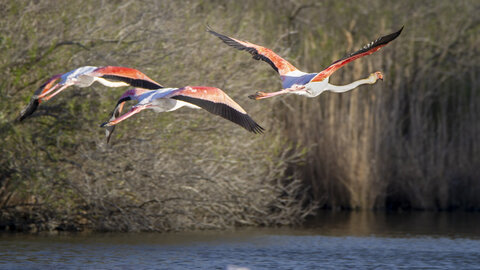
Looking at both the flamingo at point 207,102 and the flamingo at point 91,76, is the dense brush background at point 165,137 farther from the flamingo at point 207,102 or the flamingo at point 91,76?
the flamingo at point 207,102

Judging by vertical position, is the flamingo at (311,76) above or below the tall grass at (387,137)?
below

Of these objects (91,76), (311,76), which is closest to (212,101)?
(311,76)

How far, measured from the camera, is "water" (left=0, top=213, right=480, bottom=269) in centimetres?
1255

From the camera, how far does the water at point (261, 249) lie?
494 inches

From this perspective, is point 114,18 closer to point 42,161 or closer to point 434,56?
point 42,161

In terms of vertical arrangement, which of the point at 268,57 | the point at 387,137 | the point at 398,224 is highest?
the point at 387,137

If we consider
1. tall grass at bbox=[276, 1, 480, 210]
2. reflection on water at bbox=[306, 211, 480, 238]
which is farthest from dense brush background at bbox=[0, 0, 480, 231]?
reflection on water at bbox=[306, 211, 480, 238]

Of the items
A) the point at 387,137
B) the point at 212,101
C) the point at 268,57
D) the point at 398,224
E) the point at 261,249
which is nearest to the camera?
the point at 212,101

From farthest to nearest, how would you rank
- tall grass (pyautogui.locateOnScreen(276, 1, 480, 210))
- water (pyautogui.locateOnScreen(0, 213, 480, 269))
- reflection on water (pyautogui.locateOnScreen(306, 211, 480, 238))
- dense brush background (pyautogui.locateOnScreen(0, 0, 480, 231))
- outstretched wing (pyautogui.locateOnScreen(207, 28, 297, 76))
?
tall grass (pyautogui.locateOnScreen(276, 1, 480, 210)), reflection on water (pyautogui.locateOnScreen(306, 211, 480, 238)), dense brush background (pyautogui.locateOnScreen(0, 0, 480, 231)), water (pyautogui.locateOnScreen(0, 213, 480, 269)), outstretched wing (pyautogui.locateOnScreen(207, 28, 297, 76))

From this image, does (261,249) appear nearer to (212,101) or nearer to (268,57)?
(268,57)

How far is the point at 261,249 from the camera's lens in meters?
14.0

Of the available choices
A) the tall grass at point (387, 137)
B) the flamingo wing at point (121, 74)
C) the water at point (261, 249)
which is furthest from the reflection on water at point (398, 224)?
the flamingo wing at point (121, 74)

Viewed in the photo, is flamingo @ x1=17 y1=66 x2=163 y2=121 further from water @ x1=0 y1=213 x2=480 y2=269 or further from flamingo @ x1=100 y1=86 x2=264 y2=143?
water @ x1=0 y1=213 x2=480 y2=269

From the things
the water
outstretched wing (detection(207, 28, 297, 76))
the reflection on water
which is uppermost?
outstretched wing (detection(207, 28, 297, 76))
